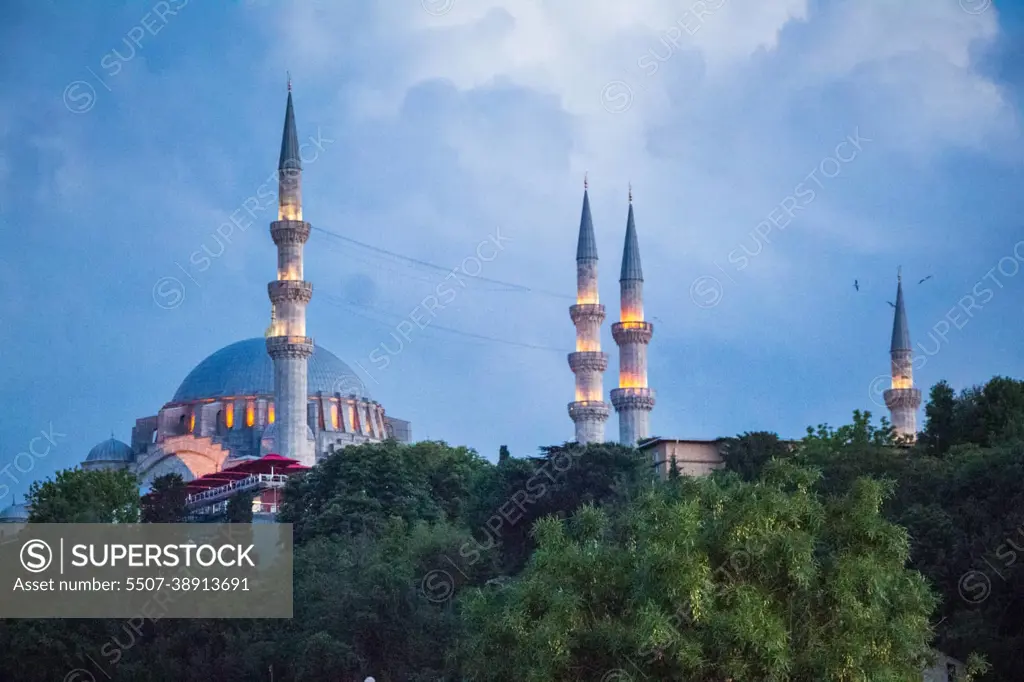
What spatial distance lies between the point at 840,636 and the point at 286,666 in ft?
60.7

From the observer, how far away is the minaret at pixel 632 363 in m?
70.7

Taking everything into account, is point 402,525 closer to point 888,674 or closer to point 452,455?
point 452,455

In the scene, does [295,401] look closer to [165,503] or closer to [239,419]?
[239,419]

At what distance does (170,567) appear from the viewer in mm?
42500

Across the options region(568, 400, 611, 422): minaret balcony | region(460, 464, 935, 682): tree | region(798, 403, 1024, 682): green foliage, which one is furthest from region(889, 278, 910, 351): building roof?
region(460, 464, 935, 682): tree

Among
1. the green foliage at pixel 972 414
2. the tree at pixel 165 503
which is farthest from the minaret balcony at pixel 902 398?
the tree at pixel 165 503

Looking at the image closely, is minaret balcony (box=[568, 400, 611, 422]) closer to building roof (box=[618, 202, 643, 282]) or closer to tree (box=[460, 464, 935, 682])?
building roof (box=[618, 202, 643, 282])

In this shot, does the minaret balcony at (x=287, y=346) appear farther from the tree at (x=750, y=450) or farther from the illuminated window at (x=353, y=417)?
the tree at (x=750, y=450)

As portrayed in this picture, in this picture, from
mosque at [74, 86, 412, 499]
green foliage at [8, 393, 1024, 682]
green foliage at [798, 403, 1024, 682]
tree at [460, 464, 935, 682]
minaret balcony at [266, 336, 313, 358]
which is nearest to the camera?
tree at [460, 464, 935, 682]

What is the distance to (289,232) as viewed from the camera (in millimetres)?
68500

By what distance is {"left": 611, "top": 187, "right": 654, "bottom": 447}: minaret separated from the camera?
70688 millimetres

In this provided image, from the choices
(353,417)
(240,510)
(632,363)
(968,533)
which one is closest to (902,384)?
(632,363)

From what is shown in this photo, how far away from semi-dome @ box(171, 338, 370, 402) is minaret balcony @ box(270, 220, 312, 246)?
1682cm

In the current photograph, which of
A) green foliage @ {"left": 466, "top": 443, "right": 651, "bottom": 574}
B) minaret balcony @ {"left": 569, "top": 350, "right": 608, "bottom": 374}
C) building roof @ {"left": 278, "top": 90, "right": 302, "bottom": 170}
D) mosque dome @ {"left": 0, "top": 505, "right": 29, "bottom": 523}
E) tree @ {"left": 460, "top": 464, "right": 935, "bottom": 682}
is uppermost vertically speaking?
building roof @ {"left": 278, "top": 90, "right": 302, "bottom": 170}
